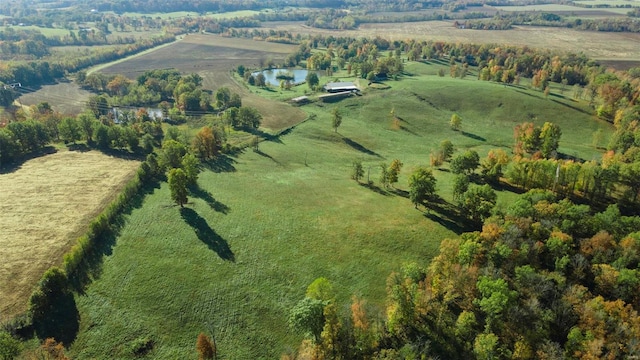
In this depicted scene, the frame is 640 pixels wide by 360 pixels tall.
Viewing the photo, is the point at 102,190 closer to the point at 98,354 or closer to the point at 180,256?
the point at 180,256

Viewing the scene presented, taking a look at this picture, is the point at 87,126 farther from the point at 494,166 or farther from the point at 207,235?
the point at 494,166

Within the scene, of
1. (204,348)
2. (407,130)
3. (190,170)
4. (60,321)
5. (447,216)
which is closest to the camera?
(204,348)

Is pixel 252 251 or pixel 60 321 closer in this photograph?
pixel 60 321

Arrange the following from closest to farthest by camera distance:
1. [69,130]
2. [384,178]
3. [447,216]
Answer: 1. [447,216]
2. [384,178]
3. [69,130]

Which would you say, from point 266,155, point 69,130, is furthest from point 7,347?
point 69,130

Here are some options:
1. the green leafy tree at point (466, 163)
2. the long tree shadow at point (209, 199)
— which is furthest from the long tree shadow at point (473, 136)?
the long tree shadow at point (209, 199)

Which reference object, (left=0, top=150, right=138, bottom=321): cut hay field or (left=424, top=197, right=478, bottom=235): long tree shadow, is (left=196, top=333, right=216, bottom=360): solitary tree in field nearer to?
(left=0, top=150, right=138, bottom=321): cut hay field

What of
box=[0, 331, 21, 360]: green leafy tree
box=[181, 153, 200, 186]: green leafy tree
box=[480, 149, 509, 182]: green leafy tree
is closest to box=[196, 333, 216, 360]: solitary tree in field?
box=[0, 331, 21, 360]: green leafy tree
